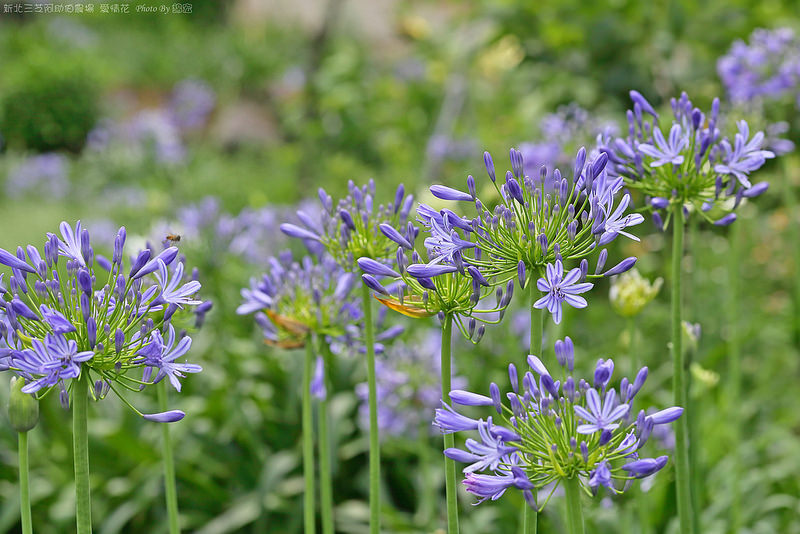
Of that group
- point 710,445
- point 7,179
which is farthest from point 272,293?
point 7,179

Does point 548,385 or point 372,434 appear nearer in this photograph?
point 548,385

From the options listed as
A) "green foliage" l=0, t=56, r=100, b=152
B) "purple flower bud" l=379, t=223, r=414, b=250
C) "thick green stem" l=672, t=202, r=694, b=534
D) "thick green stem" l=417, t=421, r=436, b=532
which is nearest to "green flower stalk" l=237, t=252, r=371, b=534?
"purple flower bud" l=379, t=223, r=414, b=250

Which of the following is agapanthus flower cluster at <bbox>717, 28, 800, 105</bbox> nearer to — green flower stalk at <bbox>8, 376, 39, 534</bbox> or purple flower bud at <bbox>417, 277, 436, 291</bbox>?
purple flower bud at <bbox>417, 277, 436, 291</bbox>

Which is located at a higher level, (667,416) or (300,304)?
(300,304)

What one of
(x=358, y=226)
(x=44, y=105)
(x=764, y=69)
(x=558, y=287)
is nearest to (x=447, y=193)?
(x=558, y=287)

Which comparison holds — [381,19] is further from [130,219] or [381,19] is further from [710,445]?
[710,445]

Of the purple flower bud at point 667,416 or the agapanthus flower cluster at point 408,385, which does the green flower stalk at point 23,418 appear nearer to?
the purple flower bud at point 667,416

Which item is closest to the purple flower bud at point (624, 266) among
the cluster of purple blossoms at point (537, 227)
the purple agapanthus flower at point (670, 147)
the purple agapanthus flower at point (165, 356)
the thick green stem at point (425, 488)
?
the cluster of purple blossoms at point (537, 227)

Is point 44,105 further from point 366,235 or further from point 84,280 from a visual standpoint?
point 84,280
